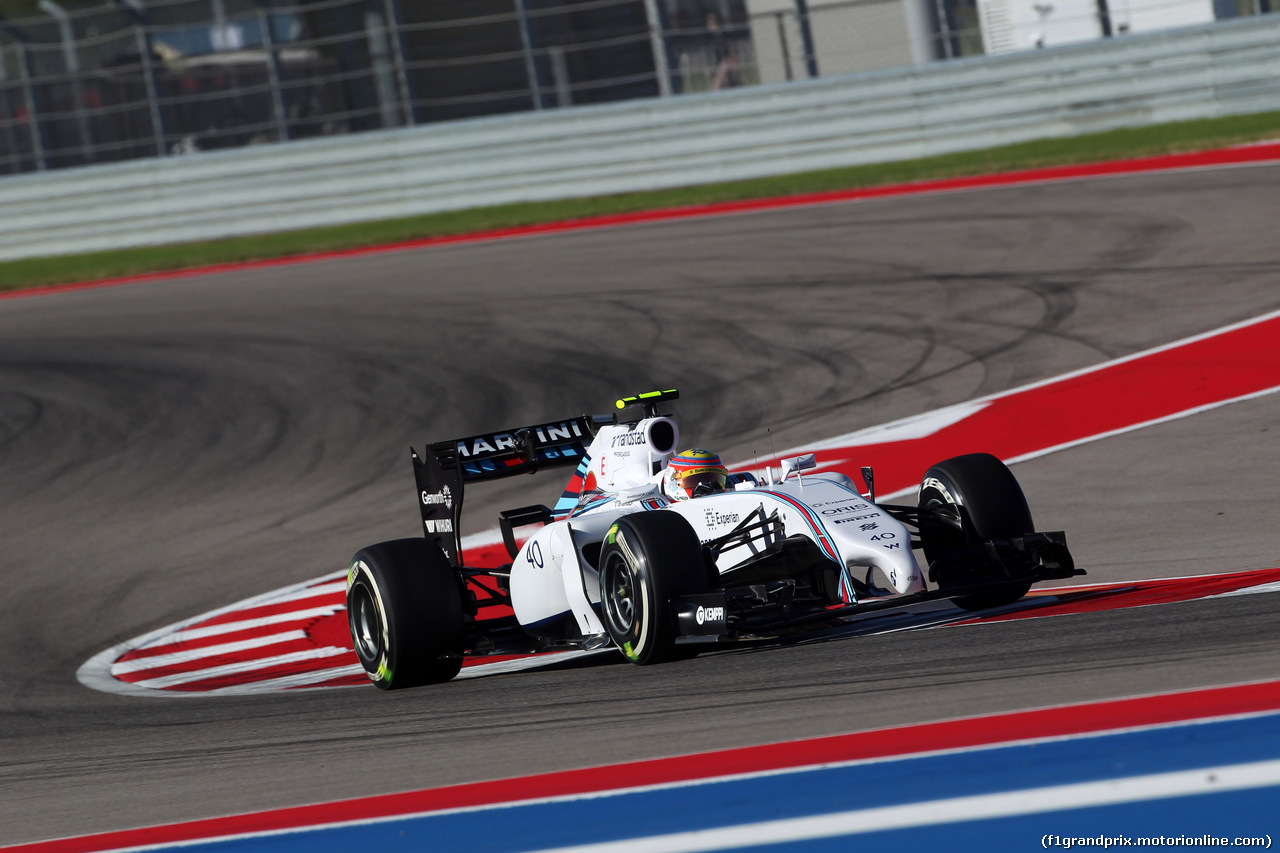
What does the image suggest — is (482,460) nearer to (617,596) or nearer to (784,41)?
(617,596)

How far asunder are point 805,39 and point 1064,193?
204 inches

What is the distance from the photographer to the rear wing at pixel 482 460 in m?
7.88

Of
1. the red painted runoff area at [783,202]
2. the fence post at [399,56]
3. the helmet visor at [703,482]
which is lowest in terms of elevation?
the helmet visor at [703,482]

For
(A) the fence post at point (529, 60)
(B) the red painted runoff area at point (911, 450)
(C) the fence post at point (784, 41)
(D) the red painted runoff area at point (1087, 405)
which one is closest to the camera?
(B) the red painted runoff area at point (911, 450)

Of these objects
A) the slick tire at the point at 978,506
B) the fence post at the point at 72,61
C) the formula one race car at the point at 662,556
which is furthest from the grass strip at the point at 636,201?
the slick tire at the point at 978,506

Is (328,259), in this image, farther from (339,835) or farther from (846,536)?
(339,835)

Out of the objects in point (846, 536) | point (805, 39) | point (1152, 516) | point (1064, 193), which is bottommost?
point (1152, 516)

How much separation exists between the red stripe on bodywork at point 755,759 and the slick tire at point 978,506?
2.21 m

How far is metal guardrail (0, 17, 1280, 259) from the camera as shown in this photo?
64.7 ft

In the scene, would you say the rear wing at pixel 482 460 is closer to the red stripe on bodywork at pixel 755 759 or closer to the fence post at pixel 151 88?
the red stripe on bodywork at pixel 755 759

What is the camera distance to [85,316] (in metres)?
18.4

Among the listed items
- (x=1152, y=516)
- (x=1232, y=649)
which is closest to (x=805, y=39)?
(x=1152, y=516)

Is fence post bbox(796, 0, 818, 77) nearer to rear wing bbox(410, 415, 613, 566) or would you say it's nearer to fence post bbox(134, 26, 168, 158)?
fence post bbox(134, 26, 168, 158)

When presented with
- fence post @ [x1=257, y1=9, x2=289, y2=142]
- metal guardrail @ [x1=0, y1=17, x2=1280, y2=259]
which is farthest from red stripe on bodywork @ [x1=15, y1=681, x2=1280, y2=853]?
fence post @ [x1=257, y1=9, x2=289, y2=142]
